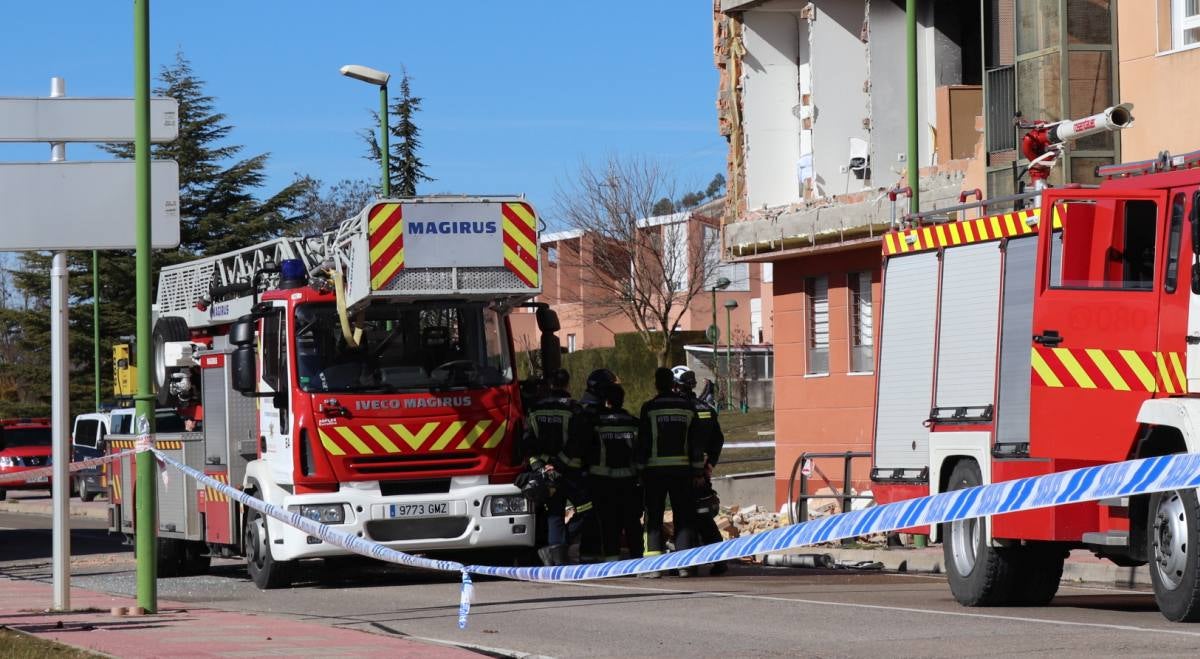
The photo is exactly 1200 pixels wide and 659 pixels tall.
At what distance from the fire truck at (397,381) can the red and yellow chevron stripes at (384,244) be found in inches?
0.4

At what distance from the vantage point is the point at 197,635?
11.1 metres

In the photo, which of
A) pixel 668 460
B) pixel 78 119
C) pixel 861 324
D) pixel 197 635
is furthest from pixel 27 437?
pixel 197 635

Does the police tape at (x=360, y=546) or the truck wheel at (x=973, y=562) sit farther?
the truck wheel at (x=973, y=562)

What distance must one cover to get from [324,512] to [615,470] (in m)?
2.69

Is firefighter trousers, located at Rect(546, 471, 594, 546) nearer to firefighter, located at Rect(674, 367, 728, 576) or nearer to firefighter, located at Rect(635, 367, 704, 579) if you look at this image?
firefighter, located at Rect(635, 367, 704, 579)

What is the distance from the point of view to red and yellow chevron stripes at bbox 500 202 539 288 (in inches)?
593

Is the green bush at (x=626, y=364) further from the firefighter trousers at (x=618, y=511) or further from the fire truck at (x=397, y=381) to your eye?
the fire truck at (x=397, y=381)

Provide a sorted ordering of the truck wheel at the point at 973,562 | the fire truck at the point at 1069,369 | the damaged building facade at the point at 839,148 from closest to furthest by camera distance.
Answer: the fire truck at the point at 1069,369 < the truck wheel at the point at 973,562 < the damaged building facade at the point at 839,148

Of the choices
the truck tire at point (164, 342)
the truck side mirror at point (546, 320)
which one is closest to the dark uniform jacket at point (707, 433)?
the truck side mirror at point (546, 320)

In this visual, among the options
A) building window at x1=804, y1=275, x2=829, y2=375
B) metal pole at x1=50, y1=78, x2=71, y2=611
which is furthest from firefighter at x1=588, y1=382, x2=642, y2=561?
building window at x1=804, y1=275, x2=829, y2=375

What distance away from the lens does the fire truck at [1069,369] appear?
1083 centimetres

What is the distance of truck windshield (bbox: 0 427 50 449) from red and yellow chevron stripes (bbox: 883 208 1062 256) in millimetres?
33254

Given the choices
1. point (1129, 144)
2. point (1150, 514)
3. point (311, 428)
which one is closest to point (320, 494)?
point (311, 428)

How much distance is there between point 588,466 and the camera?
1648 centimetres
